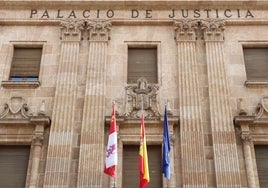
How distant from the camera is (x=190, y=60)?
20672mm

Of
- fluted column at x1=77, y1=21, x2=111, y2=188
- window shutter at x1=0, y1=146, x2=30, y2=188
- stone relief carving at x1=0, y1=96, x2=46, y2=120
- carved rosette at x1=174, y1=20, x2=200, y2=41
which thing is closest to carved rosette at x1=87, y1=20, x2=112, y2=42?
fluted column at x1=77, y1=21, x2=111, y2=188

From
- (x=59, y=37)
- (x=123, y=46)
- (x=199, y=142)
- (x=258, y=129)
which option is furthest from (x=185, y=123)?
(x=59, y=37)

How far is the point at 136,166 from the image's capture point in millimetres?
18438

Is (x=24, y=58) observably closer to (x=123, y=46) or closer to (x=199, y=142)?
(x=123, y=46)

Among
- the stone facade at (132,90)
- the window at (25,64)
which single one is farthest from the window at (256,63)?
the window at (25,64)

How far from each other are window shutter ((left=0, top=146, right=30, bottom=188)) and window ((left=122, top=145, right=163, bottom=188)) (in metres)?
3.86

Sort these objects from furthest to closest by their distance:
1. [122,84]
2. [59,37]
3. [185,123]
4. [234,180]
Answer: [59,37] → [122,84] → [185,123] → [234,180]

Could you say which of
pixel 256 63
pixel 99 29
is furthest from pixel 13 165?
pixel 256 63

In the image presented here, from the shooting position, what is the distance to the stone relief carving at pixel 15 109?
19.3 metres

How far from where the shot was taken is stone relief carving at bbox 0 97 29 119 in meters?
19.3

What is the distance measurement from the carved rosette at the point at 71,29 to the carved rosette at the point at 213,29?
5531 mm

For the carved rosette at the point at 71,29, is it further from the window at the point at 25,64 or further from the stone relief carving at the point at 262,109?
the stone relief carving at the point at 262,109

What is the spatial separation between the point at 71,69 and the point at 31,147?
3.87 meters

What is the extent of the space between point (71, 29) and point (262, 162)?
1014cm
